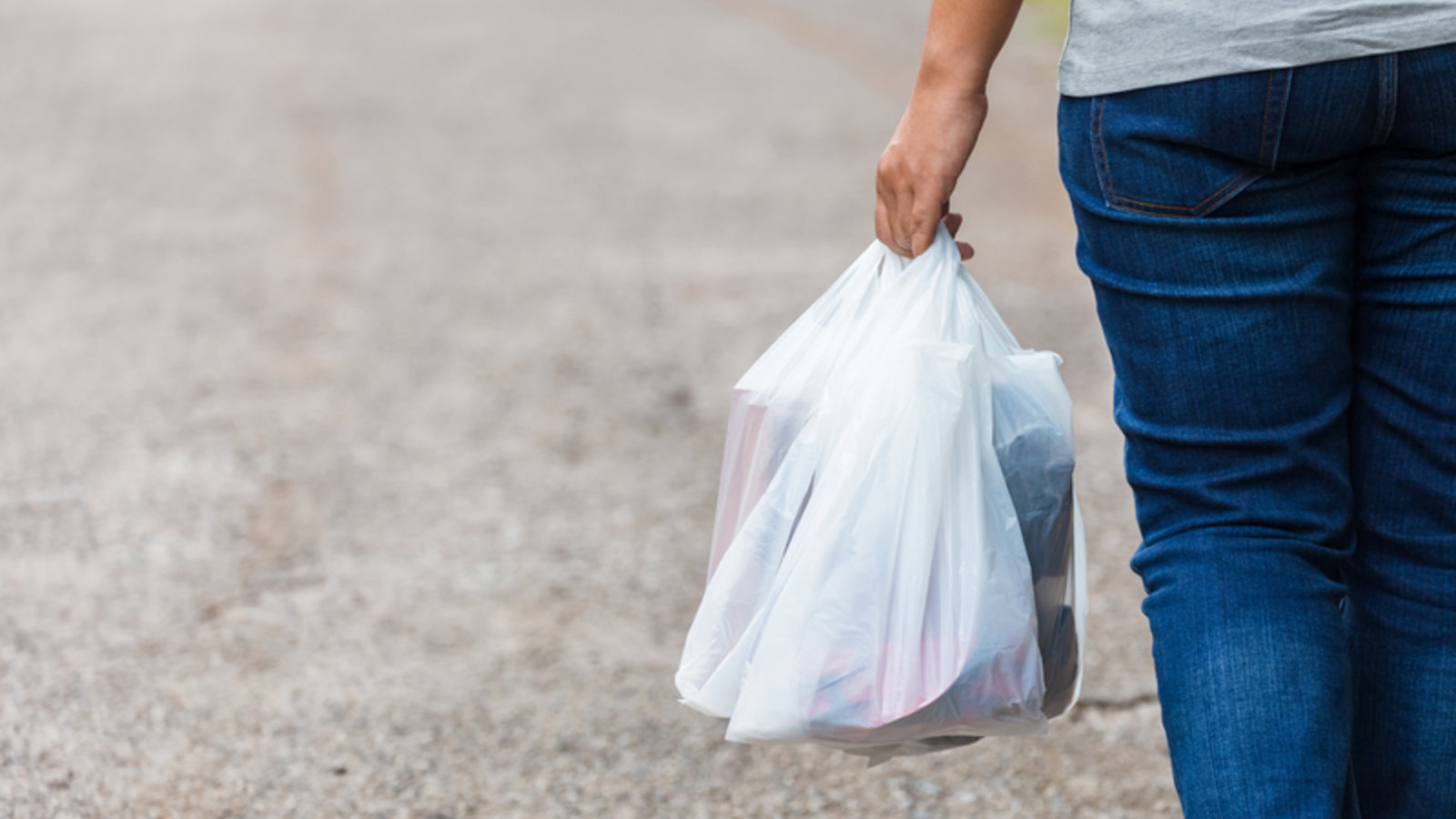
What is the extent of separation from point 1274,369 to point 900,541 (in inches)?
14.8

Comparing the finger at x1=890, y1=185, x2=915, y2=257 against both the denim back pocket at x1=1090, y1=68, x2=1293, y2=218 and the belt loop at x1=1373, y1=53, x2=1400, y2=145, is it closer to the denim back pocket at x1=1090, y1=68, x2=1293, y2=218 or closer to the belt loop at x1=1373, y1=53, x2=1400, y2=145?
the denim back pocket at x1=1090, y1=68, x2=1293, y2=218

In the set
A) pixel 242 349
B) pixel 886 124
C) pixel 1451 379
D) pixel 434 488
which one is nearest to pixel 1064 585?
pixel 1451 379

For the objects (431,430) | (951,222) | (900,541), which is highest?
(951,222)

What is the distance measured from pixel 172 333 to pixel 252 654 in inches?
73.3

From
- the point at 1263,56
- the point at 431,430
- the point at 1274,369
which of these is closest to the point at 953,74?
the point at 1263,56

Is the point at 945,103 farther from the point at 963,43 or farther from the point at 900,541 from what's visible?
the point at 900,541

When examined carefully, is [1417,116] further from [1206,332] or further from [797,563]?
[797,563]

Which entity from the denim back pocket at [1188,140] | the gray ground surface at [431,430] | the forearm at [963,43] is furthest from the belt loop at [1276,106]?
the gray ground surface at [431,430]

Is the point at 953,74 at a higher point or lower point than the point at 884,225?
higher

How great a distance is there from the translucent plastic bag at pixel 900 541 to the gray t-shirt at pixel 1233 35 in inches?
12.9

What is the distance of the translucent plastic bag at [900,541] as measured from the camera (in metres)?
1.30

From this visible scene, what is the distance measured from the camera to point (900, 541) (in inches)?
51.8

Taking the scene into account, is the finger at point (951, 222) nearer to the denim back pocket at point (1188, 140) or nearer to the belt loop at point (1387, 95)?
the denim back pocket at point (1188, 140)

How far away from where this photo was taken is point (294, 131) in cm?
621
